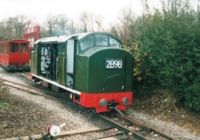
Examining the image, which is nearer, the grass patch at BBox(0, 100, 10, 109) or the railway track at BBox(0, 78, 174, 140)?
the railway track at BBox(0, 78, 174, 140)

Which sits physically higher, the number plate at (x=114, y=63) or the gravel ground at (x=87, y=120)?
the number plate at (x=114, y=63)

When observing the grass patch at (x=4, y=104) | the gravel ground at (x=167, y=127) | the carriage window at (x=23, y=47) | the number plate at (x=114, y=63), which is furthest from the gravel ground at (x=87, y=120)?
the carriage window at (x=23, y=47)

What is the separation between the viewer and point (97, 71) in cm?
1088

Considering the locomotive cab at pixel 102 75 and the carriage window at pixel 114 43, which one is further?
the carriage window at pixel 114 43

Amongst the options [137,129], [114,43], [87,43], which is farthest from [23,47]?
[137,129]

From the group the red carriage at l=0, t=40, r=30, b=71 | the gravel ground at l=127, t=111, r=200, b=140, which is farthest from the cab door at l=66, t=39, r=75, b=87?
the red carriage at l=0, t=40, r=30, b=71

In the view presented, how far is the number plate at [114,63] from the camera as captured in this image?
11023 mm

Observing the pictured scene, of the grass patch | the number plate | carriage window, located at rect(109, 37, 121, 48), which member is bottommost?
the grass patch

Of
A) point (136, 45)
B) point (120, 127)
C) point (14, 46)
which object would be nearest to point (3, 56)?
point (14, 46)

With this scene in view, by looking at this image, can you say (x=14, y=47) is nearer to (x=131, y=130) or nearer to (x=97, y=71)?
(x=97, y=71)

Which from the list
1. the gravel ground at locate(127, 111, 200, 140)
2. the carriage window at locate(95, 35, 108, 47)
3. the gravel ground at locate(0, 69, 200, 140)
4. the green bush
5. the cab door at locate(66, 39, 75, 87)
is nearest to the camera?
the gravel ground at locate(127, 111, 200, 140)

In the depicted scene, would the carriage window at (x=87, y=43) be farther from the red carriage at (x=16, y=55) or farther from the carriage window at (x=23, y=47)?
the carriage window at (x=23, y=47)

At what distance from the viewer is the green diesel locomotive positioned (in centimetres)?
1083

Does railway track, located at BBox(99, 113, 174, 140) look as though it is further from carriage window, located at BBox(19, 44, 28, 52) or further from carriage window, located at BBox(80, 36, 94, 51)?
carriage window, located at BBox(19, 44, 28, 52)
